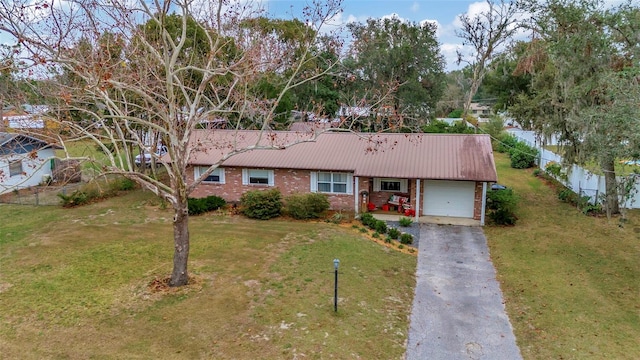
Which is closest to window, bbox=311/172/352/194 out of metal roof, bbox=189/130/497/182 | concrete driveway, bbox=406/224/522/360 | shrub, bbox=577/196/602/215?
metal roof, bbox=189/130/497/182

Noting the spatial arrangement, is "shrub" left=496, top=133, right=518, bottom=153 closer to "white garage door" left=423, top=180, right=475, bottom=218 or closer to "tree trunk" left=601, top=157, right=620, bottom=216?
"tree trunk" left=601, top=157, right=620, bottom=216

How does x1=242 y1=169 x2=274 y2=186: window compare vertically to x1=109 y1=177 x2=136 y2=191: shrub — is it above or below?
above

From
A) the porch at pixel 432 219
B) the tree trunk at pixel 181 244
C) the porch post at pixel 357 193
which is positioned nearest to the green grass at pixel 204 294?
the tree trunk at pixel 181 244

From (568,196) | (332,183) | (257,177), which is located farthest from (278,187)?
(568,196)

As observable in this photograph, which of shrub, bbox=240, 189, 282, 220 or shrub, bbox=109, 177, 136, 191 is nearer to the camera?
shrub, bbox=240, 189, 282, 220

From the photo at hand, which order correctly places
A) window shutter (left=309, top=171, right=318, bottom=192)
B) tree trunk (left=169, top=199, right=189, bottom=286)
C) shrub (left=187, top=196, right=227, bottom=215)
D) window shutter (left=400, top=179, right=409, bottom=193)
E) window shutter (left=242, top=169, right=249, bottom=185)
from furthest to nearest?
1. window shutter (left=242, top=169, right=249, bottom=185)
2. window shutter (left=309, top=171, right=318, bottom=192)
3. window shutter (left=400, top=179, right=409, bottom=193)
4. shrub (left=187, top=196, right=227, bottom=215)
5. tree trunk (left=169, top=199, right=189, bottom=286)

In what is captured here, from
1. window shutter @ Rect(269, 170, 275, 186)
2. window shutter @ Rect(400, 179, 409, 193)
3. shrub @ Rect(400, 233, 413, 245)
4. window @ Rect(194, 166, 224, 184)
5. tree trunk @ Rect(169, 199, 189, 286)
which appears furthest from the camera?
window @ Rect(194, 166, 224, 184)

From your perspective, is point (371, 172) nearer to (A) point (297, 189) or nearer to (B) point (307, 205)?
(B) point (307, 205)
